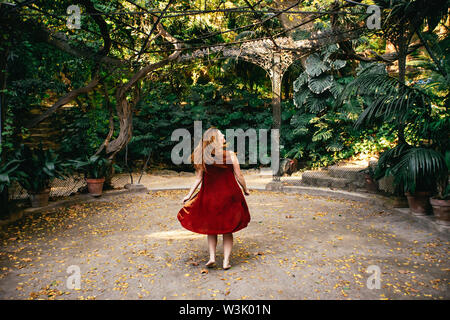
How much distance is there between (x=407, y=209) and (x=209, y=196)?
3926 mm

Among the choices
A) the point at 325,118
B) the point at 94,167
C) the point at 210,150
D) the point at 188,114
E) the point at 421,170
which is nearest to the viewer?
the point at 210,150

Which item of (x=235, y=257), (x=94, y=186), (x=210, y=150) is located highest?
(x=210, y=150)

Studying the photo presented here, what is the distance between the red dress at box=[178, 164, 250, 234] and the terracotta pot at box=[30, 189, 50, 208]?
13.2 ft

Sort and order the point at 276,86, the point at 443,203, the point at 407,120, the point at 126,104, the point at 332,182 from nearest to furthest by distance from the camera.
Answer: the point at 443,203 → the point at 407,120 → the point at 332,182 → the point at 126,104 → the point at 276,86

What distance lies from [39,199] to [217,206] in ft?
14.5

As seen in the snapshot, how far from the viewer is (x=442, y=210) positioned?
427 cm

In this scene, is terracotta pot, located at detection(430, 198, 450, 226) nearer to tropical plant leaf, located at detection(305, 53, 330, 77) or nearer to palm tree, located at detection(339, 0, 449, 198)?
palm tree, located at detection(339, 0, 449, 198)

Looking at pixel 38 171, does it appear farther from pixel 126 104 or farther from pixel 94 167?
pixel 126 104

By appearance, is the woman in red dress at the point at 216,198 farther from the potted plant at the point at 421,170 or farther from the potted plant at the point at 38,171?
the potted plant at the point at 38,171

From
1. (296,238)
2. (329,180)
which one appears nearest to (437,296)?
(296,238)

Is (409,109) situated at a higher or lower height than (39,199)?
higher

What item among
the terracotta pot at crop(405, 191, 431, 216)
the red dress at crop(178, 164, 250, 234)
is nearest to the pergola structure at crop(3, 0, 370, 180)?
the terracotta pot at crop(405, 191, 431, 216)

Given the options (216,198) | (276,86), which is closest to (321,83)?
(276,86)

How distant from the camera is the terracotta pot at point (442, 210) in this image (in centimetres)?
423
